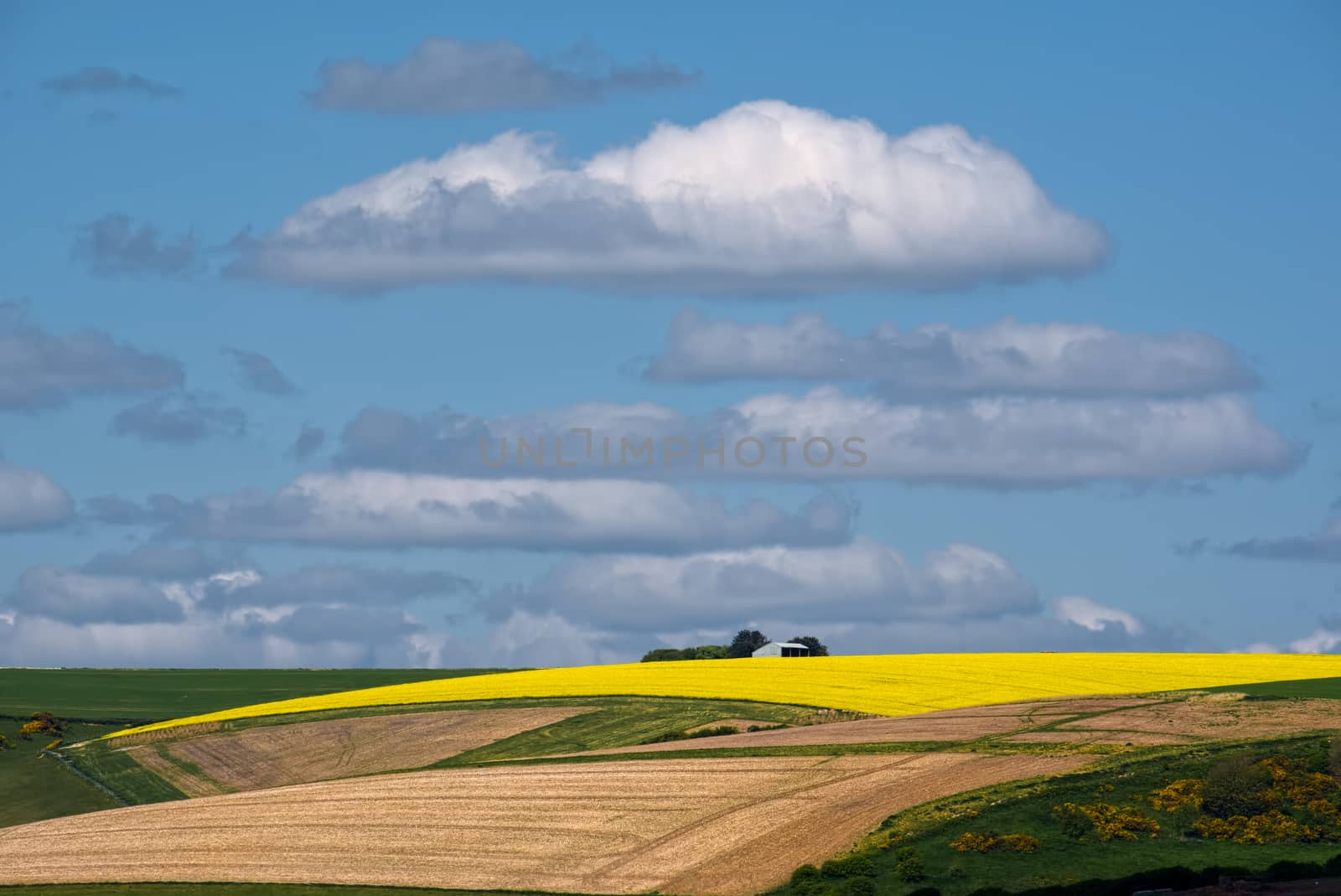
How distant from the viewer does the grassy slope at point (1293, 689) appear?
84125 mm

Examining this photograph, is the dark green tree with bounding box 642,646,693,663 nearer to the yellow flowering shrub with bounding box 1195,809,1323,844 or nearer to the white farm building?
the white farm building

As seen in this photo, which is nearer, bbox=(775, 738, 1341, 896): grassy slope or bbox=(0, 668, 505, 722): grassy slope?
bbox=(775, 738, 1341, 896): grassy slope

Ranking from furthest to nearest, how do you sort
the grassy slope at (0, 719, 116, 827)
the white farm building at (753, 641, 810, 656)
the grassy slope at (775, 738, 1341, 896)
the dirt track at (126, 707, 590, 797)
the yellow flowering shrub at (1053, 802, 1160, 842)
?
the white farm building at (753, 641, 810, 656) → the dirt track at (126, 707, 590, 797) → the grassy slope at (0, 719, 116, 827) → the yellow flowering shrub at (1053, 802, 1160, 842) → the grassy slope at (775, 738, 1341, 896)

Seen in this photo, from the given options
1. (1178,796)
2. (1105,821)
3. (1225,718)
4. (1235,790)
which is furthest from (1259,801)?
(1225,718)

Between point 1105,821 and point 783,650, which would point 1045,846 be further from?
point 783,650

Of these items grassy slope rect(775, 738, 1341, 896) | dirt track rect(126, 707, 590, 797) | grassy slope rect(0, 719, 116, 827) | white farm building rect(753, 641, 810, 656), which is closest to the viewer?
grassy slope rect(775, 738, 1341, 896)

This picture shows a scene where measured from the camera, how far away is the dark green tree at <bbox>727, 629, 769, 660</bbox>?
149125mm

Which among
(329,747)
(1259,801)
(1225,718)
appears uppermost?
(1225,718)

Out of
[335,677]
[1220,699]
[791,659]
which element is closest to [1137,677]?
[1220,699]

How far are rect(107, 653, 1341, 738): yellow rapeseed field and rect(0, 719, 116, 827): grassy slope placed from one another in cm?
864

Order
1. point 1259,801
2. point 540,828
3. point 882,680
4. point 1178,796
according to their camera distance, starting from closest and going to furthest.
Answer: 1. point 1259,801
2. point 1178,796
3. point 540,828
4. point 882,680

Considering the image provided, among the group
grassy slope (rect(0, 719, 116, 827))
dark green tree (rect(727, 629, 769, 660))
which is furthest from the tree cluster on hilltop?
grassy slope (rect(0, 719, 116, 827))

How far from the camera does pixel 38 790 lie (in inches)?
3580

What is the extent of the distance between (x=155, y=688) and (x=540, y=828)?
100.0 meters
